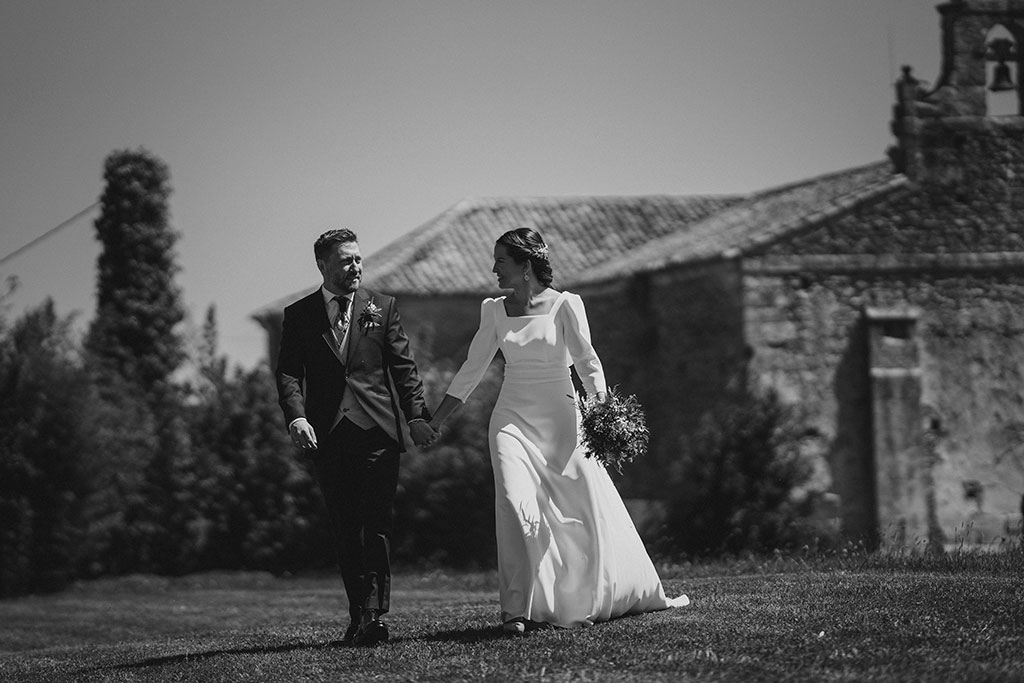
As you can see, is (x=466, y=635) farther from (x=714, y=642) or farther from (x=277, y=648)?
(x=714, y=642)

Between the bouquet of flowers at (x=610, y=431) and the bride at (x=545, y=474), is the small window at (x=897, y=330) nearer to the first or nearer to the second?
the bride at (x=545, y=474)

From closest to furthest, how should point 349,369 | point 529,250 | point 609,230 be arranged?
point 349,369 < point 529,250 < point 609,230

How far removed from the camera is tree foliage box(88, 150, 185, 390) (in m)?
34.4

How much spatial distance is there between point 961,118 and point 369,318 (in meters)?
17.5

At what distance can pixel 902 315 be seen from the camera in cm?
2186

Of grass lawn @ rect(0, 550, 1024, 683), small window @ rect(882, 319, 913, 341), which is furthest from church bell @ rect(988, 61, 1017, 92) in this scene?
grass lawn @ rect(0, 550, 1024, 683)

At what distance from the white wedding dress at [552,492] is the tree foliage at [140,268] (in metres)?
27.6

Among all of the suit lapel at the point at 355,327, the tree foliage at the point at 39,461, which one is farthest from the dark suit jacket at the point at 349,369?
the tree foliage at the point at 39,461

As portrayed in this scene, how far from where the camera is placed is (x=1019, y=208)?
2259cm

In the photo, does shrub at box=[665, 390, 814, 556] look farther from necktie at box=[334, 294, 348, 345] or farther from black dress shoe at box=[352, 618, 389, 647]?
necktie at box=[334, 294, 348, 345]

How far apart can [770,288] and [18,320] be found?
11335 millimetres

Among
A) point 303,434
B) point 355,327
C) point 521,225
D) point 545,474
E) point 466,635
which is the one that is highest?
point 521,225

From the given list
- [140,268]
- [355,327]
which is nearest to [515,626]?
[355,327]

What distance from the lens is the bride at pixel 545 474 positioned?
761 cm
